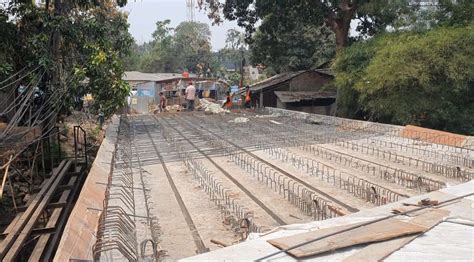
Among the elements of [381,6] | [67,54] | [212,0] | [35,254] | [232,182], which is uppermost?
[212,0]

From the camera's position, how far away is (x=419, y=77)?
11812 mm

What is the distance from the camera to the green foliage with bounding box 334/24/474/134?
1170cm

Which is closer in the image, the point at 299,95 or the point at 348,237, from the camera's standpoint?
the point at 348,237

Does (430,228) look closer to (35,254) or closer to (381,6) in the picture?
(35,254)

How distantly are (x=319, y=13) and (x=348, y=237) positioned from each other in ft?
53.2

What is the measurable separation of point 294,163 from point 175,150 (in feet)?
8.81

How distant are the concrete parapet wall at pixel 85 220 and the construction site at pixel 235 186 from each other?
1cm

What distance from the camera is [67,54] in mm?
10562

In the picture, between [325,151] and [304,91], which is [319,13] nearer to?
[304,91]

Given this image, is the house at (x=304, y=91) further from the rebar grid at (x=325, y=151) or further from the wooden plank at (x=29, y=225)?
the wooden plank at (x=29, y=225)

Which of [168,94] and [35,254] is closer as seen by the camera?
[35,254]

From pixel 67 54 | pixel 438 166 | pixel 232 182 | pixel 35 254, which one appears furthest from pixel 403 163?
pixel 67 54

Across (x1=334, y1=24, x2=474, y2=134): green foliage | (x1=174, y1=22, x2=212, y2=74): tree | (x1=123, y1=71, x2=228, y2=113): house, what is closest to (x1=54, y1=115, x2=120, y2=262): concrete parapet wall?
(x1=334, y1=24, x2=474, y2=134): green foliage

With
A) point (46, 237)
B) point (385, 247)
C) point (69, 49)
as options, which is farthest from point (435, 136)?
point (69, 49)
